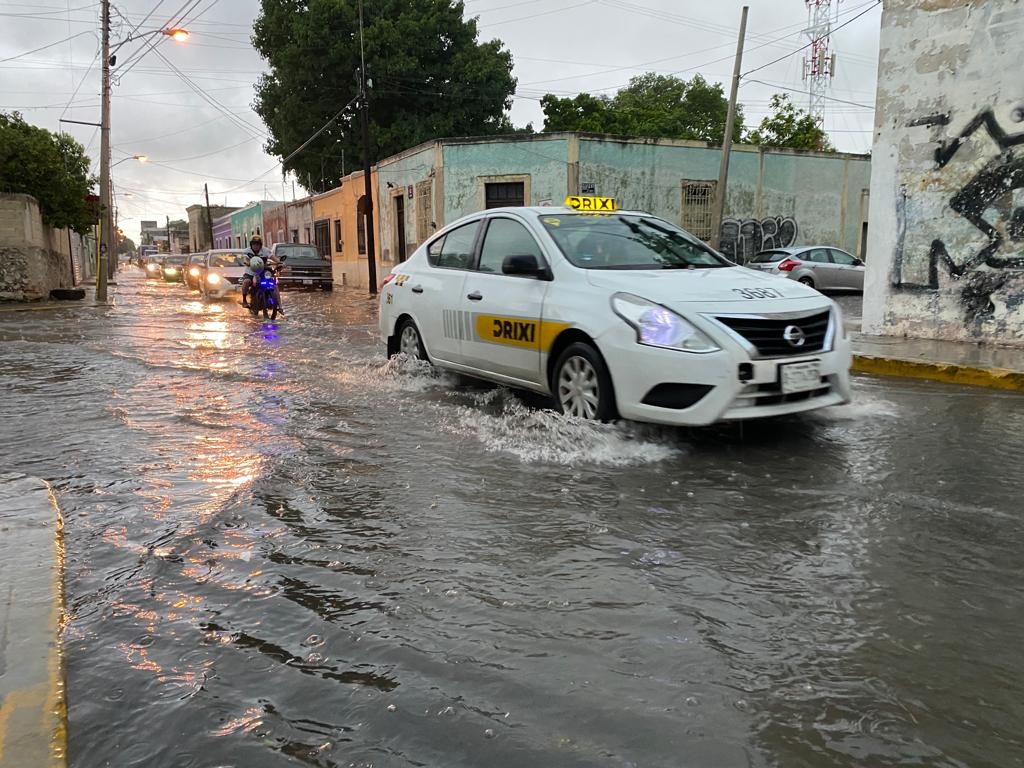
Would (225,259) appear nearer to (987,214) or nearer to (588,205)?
(588,205)

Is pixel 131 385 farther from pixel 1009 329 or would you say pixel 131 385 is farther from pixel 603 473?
pixel 1009 329

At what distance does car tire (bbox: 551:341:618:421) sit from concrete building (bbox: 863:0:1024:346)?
642 centimetres

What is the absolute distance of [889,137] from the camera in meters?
10.0

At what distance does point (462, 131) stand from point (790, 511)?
36447mm

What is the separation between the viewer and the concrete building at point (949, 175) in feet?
29.4

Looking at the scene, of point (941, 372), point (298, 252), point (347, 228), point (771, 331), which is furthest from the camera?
point (347, 228)

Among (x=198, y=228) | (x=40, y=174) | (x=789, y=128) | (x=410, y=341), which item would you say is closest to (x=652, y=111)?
(x=789, y=128)

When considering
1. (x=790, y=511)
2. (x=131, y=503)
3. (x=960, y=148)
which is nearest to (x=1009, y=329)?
(x=960, y=148)

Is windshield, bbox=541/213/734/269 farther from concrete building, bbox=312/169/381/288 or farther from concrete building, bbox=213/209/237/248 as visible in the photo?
concrete building, bbox=213/209/237/248

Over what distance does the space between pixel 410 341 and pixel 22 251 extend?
15993 mm

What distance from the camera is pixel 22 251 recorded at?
62.9 feet

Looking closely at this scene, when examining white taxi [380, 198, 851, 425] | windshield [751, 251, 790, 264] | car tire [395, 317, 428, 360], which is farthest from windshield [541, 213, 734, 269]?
windshield [751, 251, 790, 264]

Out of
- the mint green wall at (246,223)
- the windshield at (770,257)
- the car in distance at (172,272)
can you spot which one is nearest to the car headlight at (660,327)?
the windshield at (770,257)

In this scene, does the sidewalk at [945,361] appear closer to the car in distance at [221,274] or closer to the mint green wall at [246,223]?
the car in distance at [221,274]
